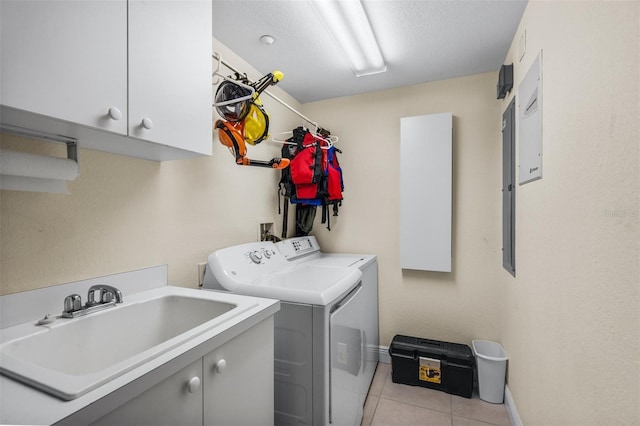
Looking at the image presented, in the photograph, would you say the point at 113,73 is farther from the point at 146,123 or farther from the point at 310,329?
the point at 310,329

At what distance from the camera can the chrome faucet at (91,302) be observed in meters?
1.05

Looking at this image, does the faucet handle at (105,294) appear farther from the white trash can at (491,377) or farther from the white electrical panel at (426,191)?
the white trash can at (491,377)

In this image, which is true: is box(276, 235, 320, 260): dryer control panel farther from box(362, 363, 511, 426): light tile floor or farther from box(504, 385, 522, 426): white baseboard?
box(504, 385, 522, 426): white baseboard

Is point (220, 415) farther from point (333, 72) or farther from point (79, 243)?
point (333, 72)

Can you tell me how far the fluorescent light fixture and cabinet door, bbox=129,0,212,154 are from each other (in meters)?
0.67

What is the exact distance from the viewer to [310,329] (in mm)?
1384

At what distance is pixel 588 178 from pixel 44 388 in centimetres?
155

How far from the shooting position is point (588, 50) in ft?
3.11

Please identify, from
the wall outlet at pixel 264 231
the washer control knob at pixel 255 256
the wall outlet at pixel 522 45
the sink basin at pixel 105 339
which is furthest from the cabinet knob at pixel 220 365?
the wall outlet at pixel 522 45

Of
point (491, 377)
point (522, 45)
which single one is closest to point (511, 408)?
point (491, 377)

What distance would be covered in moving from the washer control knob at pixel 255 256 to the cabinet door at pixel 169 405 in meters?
1.07

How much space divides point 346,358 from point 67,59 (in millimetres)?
1727

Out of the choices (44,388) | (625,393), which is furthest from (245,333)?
(625,393)

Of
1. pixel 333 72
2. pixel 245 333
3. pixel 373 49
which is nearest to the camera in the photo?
pixel 245 333
